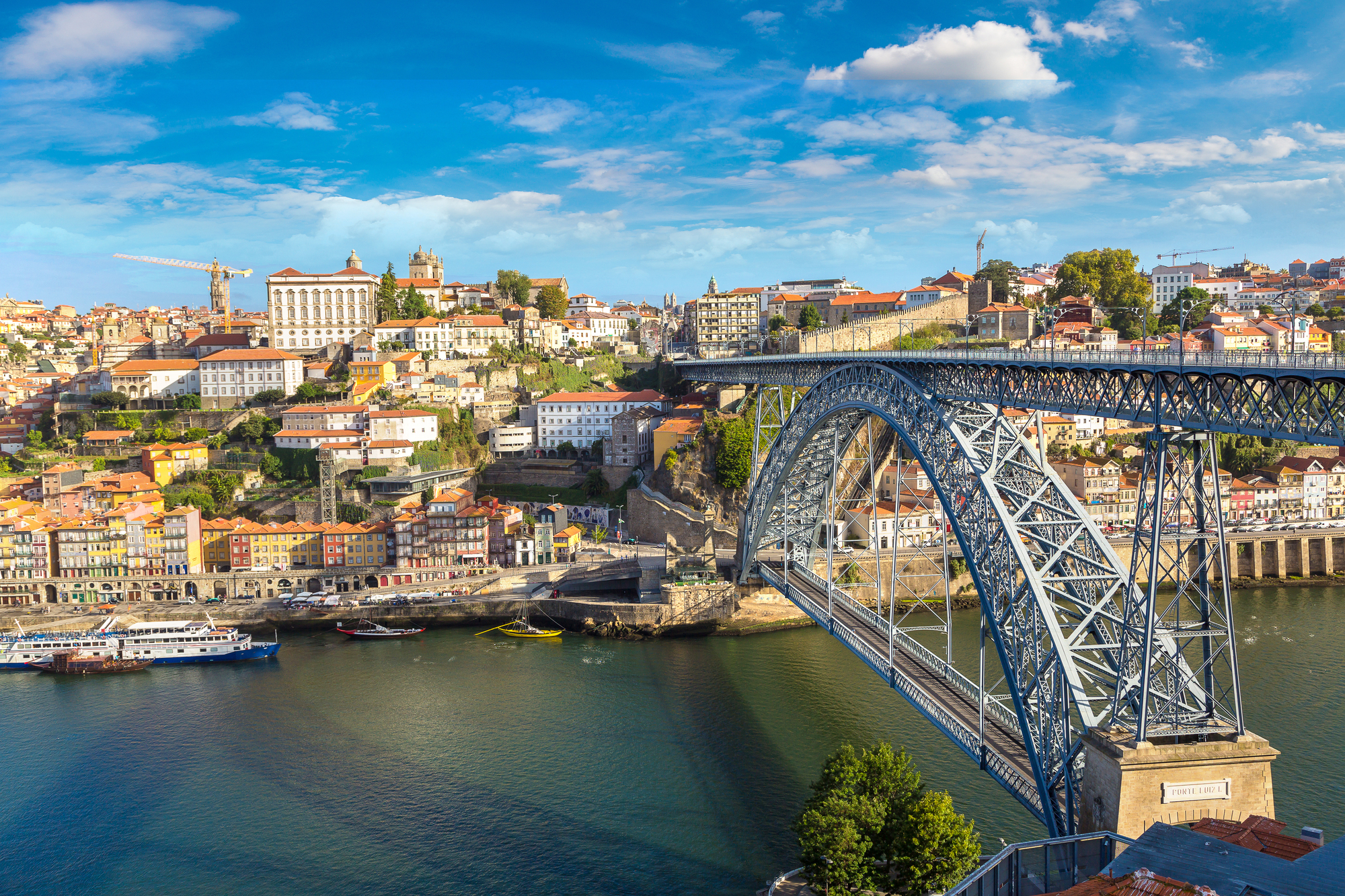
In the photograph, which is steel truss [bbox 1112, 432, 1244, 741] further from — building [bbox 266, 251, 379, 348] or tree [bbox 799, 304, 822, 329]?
building [bbox 266, 251, 379, 348]

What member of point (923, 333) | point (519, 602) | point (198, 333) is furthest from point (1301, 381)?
point (198, 333)

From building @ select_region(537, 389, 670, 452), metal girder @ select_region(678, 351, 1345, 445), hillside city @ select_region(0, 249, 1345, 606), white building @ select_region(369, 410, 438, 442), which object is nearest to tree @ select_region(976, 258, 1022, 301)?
hillside city @ select_region(0, 249, 1345, 606)

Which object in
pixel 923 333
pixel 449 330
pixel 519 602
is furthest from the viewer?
pixel 449 330

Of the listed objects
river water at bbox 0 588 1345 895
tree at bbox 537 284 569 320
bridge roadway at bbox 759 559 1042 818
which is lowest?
river water at bbox 0 588 1345 895

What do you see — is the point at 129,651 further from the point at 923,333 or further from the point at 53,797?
the point at 923,333

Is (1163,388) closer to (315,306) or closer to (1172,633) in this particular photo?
(1172,633)

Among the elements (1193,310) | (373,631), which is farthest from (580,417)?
(1193,310)

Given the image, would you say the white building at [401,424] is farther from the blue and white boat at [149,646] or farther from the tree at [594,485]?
the blue and white boat at [149,646]
